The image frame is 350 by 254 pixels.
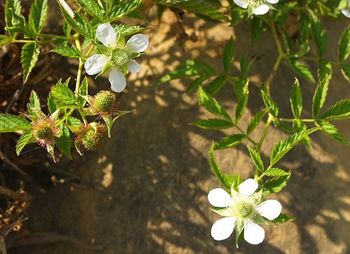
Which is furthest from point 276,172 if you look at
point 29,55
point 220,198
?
point 29,55

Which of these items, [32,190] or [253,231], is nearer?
[253,231]

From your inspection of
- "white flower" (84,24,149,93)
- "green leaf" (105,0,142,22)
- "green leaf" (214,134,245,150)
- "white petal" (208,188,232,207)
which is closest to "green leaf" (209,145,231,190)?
"white petal" (208,188,232,207)

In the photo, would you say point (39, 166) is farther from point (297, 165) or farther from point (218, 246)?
point (297, 165)

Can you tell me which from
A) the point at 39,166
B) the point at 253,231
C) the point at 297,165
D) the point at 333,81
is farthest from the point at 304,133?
the point at 39,166

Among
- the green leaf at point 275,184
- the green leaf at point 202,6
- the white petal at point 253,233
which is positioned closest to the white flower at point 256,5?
the green leaf at point 202,6

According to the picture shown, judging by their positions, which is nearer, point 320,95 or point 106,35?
point 106,35

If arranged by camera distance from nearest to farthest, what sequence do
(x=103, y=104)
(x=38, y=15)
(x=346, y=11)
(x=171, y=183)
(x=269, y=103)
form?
(x=103, y=104), (x=38, y=15), (x=269, y=103), (x=346, y=11), (x=171, y=183)

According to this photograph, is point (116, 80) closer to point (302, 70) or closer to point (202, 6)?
point (202, 6)

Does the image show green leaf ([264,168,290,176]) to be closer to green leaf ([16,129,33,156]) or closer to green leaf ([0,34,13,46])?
green leaf ([16,129,33,156])
